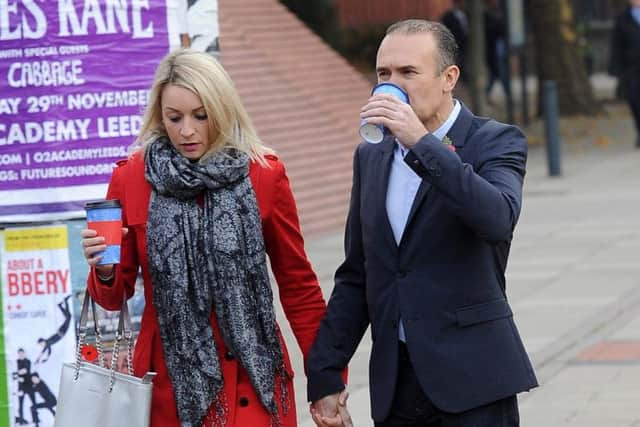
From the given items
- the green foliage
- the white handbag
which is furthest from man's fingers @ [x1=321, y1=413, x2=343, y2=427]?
the green foliage

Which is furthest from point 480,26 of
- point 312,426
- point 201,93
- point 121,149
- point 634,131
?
point 201,93

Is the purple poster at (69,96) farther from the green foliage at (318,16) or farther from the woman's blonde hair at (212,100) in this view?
the green foliage at (318,16)

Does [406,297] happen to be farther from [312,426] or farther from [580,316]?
[580,316]

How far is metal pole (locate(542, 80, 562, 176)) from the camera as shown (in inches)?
698

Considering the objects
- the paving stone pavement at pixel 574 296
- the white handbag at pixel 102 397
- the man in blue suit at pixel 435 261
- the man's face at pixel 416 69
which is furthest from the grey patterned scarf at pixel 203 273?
the paving stone pavement at pixel 574 296

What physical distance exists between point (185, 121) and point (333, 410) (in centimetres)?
92

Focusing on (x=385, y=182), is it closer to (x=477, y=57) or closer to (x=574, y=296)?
(x=574, y=296)

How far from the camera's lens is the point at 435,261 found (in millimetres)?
3844

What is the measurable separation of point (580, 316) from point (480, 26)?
41.0 feet

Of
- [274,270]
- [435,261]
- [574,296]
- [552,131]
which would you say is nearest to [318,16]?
[552,131]

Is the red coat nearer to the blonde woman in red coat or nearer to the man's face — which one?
the blonde woman in red coat

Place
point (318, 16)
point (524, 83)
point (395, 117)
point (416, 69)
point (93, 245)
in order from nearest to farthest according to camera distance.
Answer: point (395, 117)
point (416, 69)
point (93, 245)
point (524, 83)
point (318, 16)

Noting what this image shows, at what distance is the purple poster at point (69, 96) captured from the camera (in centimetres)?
541

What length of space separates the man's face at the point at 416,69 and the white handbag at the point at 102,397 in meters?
1.06
